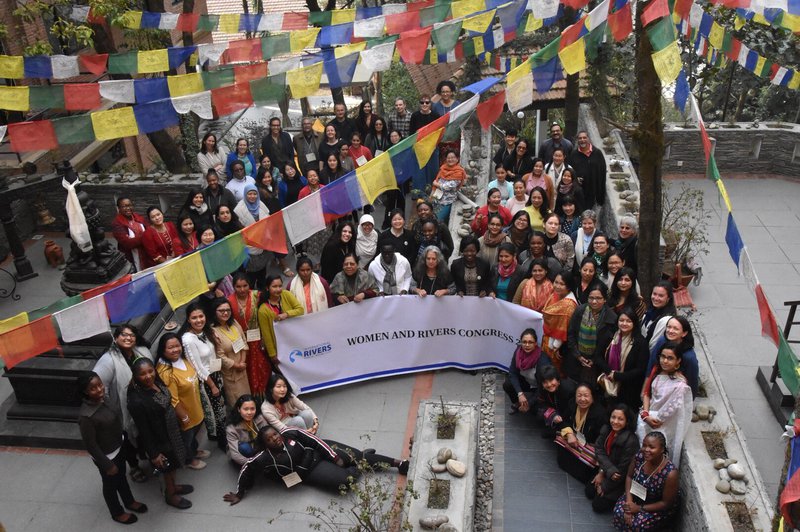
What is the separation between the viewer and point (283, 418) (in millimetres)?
8312

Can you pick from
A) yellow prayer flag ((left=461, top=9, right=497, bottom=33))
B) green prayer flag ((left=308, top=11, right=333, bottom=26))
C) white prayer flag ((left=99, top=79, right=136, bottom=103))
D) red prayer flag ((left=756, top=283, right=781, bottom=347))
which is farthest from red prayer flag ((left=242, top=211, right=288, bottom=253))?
green prayer flag ((left=308, top=11, right=333, bottom=26))

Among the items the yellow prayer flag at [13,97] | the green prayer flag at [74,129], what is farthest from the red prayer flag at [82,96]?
the green prayer flag at [74,129]

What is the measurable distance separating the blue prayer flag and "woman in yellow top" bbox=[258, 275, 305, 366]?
4.51ft

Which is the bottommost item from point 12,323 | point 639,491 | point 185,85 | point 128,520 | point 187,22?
point 128,520

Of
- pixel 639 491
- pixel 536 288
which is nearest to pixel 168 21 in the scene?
pixel 536 288

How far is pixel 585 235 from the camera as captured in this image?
31.0 ft

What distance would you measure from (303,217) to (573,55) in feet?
10.6

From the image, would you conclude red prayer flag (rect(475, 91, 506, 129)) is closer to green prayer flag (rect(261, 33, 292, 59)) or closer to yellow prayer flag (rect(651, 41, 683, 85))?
yellow prayer flag (rect(651, 41, 683, 85))

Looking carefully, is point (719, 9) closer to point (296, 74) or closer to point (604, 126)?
point (604, 126)

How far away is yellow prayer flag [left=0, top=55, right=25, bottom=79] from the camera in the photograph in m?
10.9

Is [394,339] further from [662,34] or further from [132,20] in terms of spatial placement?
[132,20]

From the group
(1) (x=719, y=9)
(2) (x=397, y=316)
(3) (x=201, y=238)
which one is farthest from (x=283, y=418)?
(1) (x=719, y=9)

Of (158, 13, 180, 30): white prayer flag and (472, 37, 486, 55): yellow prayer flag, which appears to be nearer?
(472, 37, 486, 55): yellow prayer flag

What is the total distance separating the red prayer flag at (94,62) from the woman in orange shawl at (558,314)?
24.4ft
